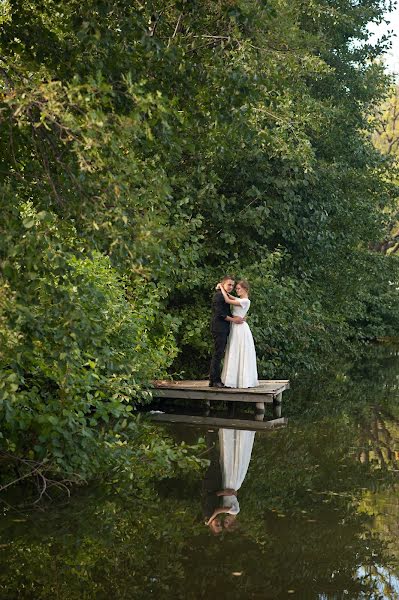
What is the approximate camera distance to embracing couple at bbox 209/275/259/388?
57.8ft

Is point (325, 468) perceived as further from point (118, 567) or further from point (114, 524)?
point (118, 567)

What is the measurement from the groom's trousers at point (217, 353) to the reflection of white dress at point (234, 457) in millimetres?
2697

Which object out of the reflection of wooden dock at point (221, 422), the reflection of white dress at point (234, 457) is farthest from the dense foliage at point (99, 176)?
the reflection of white dress at point (234, 457)

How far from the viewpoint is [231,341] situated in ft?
59.1

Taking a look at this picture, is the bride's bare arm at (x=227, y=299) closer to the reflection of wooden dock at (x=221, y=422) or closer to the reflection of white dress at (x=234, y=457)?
the reflection of wooden dock at (x=221, y=422)

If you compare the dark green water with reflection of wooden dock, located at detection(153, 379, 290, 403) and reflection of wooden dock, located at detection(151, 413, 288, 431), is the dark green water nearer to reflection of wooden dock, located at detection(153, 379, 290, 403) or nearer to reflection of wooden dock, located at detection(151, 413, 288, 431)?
reflection of wooden dock, located at detection(151, 413, 288, 431)

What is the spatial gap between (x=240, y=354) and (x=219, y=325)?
657mm

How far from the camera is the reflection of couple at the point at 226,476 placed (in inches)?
372

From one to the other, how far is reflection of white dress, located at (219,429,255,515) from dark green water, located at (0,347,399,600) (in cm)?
11

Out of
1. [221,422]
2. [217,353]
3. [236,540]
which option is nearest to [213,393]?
[217,353]

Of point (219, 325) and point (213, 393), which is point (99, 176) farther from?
point (219, 325)

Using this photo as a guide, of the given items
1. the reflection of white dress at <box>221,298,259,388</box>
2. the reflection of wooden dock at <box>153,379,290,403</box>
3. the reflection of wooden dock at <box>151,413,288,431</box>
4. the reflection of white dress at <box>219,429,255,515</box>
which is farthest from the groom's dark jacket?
the reflection of white dress at <box>219,429,255,515</box>

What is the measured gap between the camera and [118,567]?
25.3 feet

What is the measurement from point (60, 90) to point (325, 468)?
692 centimetres
